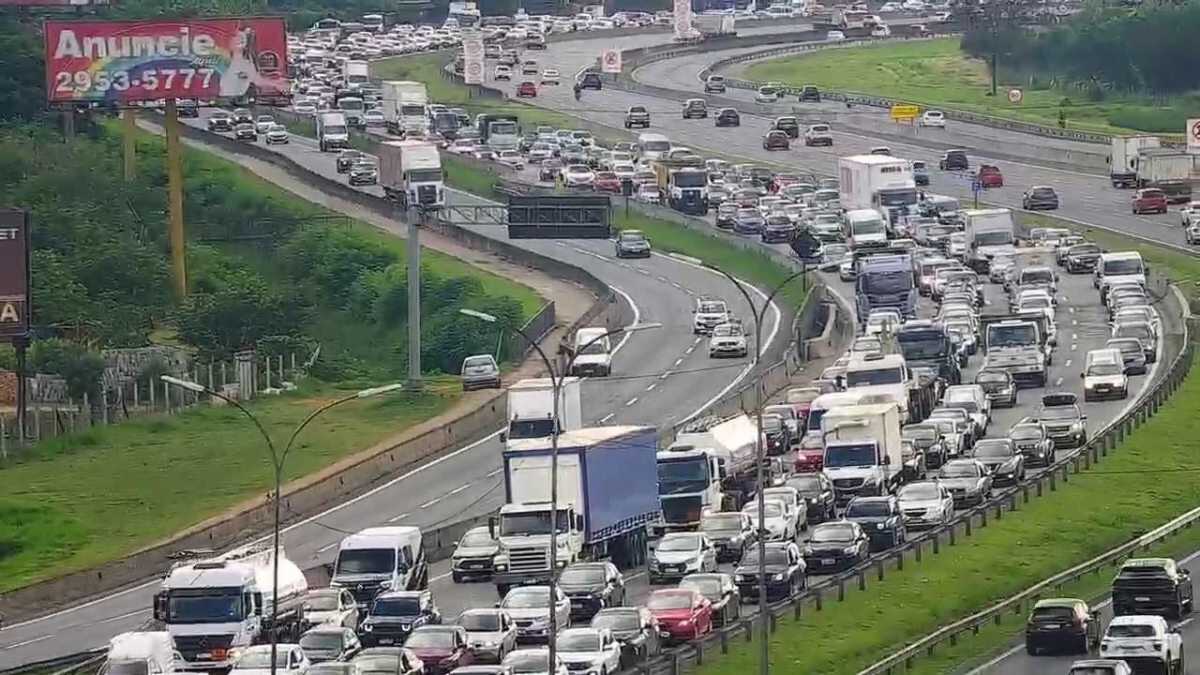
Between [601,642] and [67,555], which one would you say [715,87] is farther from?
[601,642]

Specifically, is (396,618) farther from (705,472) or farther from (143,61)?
(143,61)

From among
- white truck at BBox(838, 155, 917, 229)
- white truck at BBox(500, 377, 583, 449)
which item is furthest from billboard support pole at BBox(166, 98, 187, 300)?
white truck at BBox(500, 377, 583, 449)

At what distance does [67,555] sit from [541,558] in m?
20.3

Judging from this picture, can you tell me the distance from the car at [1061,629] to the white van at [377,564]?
13222 mm

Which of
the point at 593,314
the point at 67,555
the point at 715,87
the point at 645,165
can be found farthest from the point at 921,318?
the point at 715,87

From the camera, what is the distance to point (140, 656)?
167 ft

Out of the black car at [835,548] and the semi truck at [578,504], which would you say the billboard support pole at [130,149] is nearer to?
the semi truck at [578,504]

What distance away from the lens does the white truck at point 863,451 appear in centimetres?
6906

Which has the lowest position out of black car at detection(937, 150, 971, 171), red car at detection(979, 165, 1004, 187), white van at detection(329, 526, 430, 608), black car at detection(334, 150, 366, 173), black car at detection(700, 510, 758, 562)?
black car at detection(334, 150, 366, 173)

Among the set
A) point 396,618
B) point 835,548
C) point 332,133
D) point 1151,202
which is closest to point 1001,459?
point 835,548

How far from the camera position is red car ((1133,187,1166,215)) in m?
123

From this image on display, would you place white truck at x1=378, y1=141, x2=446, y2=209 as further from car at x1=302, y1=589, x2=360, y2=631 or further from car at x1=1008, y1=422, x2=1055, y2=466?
car at x1=302, y1=589, x2=360, y2=631

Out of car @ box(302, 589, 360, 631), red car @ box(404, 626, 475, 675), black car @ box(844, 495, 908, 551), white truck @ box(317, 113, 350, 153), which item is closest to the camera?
red car @ box(404, 626, 475, 675)

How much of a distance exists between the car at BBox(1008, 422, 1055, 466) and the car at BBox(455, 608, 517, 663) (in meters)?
24.4
